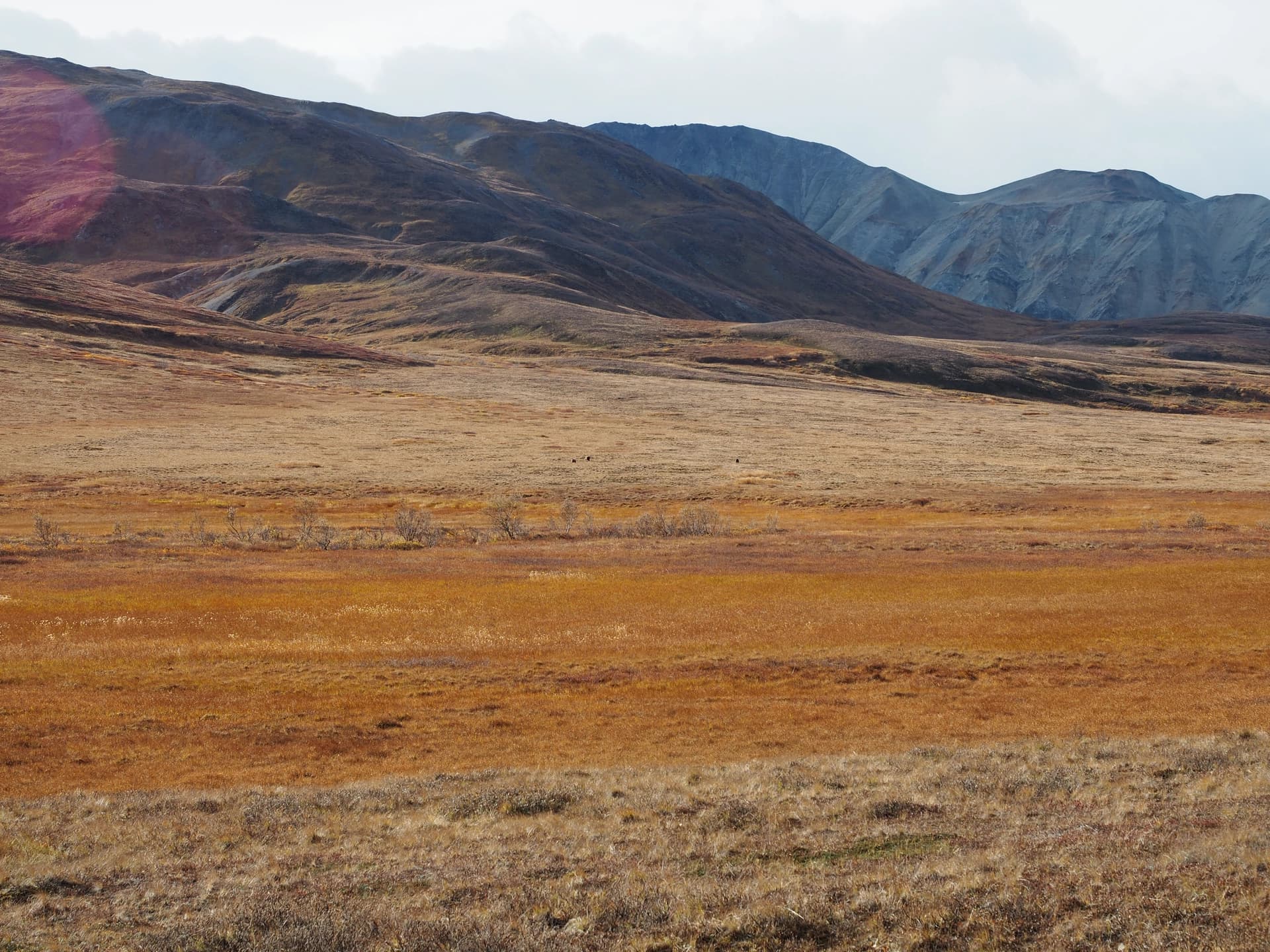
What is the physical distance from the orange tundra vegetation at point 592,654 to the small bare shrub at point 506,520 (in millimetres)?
5612

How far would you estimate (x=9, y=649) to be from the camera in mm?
26875

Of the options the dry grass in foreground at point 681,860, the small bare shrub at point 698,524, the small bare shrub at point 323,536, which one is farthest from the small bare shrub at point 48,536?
the dry grass in foreground at point 681,860

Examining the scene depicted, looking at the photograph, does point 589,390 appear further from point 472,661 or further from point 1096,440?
point 472,661

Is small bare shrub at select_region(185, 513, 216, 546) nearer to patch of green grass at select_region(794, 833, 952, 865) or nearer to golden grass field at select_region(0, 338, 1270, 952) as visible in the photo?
golden grass field at select_region(0, 338, 1270, 952)

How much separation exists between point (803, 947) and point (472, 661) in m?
18.1

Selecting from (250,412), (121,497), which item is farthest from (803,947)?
(250,412)

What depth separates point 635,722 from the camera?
2214 centimetres

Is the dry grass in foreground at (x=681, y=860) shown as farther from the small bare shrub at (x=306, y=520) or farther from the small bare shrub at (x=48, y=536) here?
the small bare shrub at (x=306, y=520)

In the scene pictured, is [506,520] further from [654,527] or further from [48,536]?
[48,536]

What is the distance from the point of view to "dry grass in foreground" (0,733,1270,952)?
10383mm

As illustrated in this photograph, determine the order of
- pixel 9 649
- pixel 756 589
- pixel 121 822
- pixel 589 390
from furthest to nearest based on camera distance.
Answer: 1. pixel 589 390
2. pixel 756 589
3. pixel 9 649
4. pixel 121 822

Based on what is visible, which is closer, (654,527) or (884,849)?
(884,849)

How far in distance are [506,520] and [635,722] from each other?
104 feet

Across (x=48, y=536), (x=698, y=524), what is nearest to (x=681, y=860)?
(x=698, y=524)
